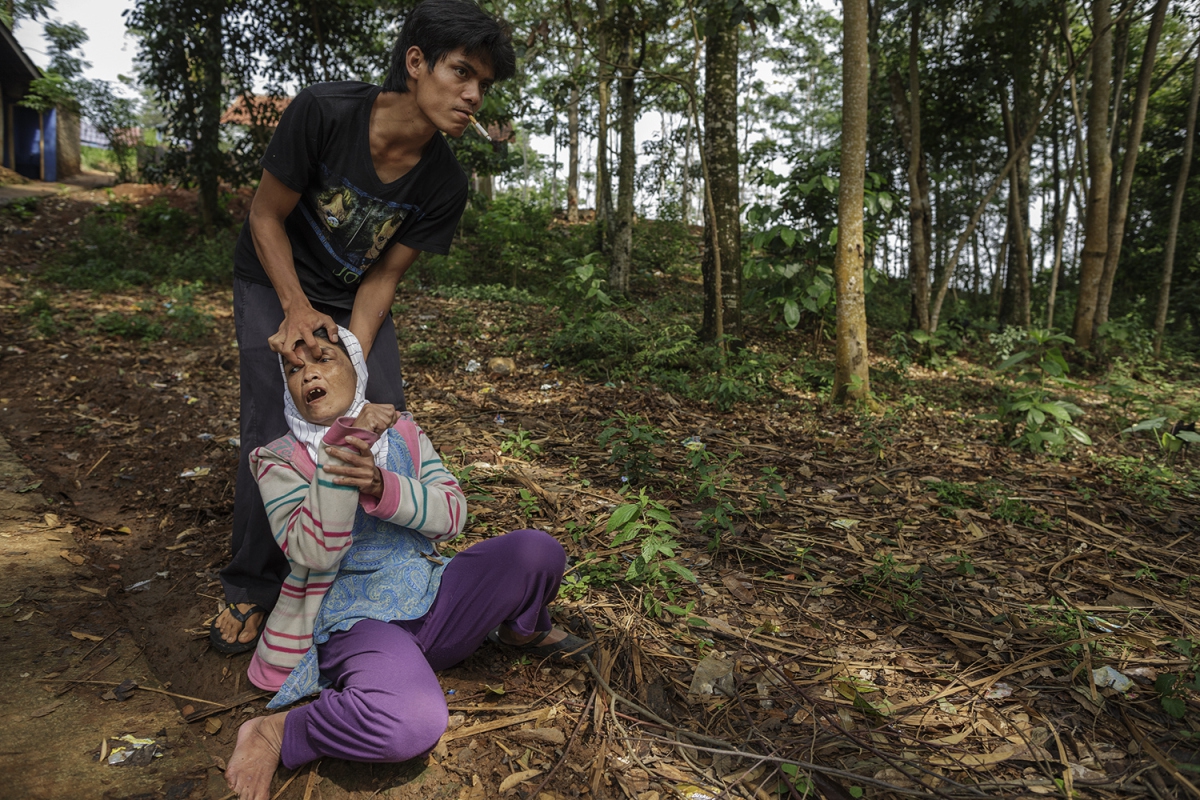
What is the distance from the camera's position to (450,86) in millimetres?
2029

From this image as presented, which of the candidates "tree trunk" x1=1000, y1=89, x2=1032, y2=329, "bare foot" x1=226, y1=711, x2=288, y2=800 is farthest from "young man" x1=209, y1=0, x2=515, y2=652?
"tree trunk" x1=1000, y1=89, x2=1032, y2=329

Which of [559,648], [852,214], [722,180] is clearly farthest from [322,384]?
[722,180]

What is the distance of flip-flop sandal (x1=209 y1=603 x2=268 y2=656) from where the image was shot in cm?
224

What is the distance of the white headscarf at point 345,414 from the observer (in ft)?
6.08

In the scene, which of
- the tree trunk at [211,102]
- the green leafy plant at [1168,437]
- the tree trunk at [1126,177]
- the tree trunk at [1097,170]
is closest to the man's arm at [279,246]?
the green leafy plant at [1168,437]

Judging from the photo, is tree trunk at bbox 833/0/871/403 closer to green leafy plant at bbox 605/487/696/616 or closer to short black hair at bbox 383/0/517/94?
green leafy plant at bbox 605/487/696/616

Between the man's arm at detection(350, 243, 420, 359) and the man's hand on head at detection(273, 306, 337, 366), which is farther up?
the man's arm at detection(350, 243, 420, 359)

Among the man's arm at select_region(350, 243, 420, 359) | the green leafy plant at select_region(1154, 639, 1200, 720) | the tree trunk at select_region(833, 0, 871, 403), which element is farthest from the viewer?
the tree trunk at select_region(833, 0, 871, 403)

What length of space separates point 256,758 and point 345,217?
1635 mm

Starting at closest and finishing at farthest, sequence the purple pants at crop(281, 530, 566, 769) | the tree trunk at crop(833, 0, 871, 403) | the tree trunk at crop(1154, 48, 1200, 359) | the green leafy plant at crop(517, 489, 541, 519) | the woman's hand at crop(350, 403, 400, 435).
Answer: the purple pants at crop(281, 530, 566, 769), the woman's hand at crop(350, 403, 400, 435), the green leafy plant at crop(517, 489, 541, 519), the tree trunk at crop(833, 0, 871, 403), the tree trunk at crop(1154, 48, 1200, 359)

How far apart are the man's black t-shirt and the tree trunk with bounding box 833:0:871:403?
3.70 metres

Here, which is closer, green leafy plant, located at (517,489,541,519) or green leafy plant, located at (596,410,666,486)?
green leafy plant, located at (517,489,541,519)

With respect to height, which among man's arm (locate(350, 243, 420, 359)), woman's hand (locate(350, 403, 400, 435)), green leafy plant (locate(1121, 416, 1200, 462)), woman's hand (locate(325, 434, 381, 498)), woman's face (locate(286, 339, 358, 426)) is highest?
man's arm (locate(350, 243, 420, 359))

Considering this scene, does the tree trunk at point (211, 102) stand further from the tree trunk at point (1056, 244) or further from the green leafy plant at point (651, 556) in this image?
the tree trunk at point (1056, 244)
